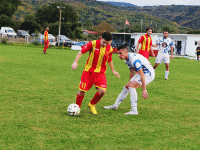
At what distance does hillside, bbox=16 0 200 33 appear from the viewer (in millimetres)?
132988

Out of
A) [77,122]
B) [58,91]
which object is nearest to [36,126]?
[77,122]

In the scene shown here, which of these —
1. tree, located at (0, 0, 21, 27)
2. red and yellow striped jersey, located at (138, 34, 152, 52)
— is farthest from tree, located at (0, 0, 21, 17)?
red and yellow striped jersey, located at (138, 34, 152, 52)

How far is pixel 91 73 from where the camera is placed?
5305mm

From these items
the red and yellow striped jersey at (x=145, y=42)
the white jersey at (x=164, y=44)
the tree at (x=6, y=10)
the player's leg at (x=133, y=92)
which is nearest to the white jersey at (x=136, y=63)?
the player's leg at (x=133, y=92)

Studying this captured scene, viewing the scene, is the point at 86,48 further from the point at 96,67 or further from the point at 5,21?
the point at 5,21

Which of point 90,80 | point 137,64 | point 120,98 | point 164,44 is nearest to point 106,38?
point 137,64

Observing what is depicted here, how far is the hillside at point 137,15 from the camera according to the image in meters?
133

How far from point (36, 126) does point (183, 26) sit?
160 meters

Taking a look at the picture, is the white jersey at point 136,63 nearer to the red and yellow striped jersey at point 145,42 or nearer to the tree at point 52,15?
the red and yellow striped jersey at point 145,42

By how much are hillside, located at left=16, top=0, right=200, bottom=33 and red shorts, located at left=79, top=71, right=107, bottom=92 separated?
10912 cm

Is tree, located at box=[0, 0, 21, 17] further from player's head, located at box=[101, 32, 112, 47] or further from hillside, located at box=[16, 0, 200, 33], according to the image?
player's head, located at box=[101, 32, 112, 47]

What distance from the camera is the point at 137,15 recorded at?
14900cm

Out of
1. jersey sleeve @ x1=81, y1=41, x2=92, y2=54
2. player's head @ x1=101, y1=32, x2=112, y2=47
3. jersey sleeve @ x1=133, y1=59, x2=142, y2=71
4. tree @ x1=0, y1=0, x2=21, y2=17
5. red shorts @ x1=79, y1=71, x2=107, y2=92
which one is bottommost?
red shorts @ x1=79, y1=71, x2=107, y2=92

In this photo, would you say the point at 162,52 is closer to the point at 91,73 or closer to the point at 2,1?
the point at 91,73
